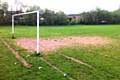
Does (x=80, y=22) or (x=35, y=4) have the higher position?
(x=35, y=4)

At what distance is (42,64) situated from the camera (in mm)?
9945

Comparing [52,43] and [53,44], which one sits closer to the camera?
[53,44]

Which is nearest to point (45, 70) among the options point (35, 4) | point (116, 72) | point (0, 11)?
point (116, 72)

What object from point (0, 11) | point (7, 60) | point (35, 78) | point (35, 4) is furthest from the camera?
point (35, 4)

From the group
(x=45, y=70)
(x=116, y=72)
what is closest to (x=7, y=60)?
(x=45, y=70)

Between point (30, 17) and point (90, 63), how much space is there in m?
41.1

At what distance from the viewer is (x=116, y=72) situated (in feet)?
27.6

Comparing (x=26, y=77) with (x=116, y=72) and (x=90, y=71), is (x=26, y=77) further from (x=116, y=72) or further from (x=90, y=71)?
A: (x=116, y=72)

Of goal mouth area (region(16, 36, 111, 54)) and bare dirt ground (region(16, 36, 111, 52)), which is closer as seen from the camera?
goal mouth area (region(16, 36, 111, 54))

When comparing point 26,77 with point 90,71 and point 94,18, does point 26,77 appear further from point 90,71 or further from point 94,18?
point 94,18

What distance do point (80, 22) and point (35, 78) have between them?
5467 centimetres

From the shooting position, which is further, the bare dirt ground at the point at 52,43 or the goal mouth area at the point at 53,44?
the bare dirt ground at the point at 52,43

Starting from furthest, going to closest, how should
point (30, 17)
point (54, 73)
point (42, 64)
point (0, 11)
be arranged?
1. point (0, 11)
2. point (30, 17)
3. point (42, 64)
4. point (54, 73)

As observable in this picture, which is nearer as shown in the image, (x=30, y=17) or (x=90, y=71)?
(x=90, y=71)
